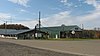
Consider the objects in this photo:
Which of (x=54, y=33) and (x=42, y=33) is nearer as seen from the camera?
(x=42, y=33)

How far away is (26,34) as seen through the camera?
330 ft

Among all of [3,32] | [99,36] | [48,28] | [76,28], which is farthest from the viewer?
[3,32]

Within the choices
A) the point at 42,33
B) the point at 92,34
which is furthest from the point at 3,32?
the point at 92,34

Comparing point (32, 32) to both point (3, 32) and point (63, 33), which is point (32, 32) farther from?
point (3, 32)

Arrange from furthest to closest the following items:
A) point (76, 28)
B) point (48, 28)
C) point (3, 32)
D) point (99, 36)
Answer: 1. point (3, 32)
2. point (48, 28)
3. point (76, 28)
4. point (99, 36)

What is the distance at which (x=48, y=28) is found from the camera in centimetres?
11675

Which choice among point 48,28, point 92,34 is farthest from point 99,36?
point 48,28

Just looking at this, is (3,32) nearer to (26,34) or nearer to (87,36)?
(26,34)

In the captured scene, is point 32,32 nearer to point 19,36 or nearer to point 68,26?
point 19,36

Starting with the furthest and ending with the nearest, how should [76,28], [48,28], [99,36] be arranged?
[48,28]
[76,28]
[99,36]

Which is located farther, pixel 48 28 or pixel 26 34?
pixel 48 28

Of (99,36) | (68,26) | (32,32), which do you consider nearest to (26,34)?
(32,32)

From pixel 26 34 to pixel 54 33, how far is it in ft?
46.8

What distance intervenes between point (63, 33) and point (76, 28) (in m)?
6.37
